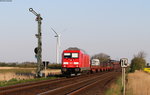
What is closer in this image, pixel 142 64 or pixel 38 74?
pixel 38 74

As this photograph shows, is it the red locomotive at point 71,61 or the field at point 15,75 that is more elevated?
the red locomotive at point 71,61

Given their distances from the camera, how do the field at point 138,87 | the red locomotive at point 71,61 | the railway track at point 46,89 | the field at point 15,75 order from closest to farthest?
1. the railway track at point 46,89
2. the field at point 138,87
3. the field at point 15,75
4. the red locomotive at point 71,61

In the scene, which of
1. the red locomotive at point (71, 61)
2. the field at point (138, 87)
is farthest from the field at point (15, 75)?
the field at point (138, 87)

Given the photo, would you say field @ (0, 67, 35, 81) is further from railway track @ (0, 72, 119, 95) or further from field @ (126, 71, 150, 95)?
field @ (126, 71, 150, 95)

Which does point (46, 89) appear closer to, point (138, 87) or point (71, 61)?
point (138, 87)

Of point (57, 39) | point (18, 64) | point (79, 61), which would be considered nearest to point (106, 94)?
point (79, 61)

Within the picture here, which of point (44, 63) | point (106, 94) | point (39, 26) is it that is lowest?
point (106, 94)

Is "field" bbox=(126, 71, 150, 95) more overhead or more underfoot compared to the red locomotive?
more underfoot

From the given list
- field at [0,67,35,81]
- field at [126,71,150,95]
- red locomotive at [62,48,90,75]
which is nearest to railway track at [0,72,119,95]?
field at [126,71,150,95]

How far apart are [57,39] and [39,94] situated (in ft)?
139

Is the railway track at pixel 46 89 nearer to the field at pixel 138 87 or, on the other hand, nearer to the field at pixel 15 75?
the field at pixel 138 87

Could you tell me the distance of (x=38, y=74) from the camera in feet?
129

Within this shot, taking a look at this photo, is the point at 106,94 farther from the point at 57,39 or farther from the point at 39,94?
the point at 57,39

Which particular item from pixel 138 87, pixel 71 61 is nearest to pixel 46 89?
pixel 138 87
